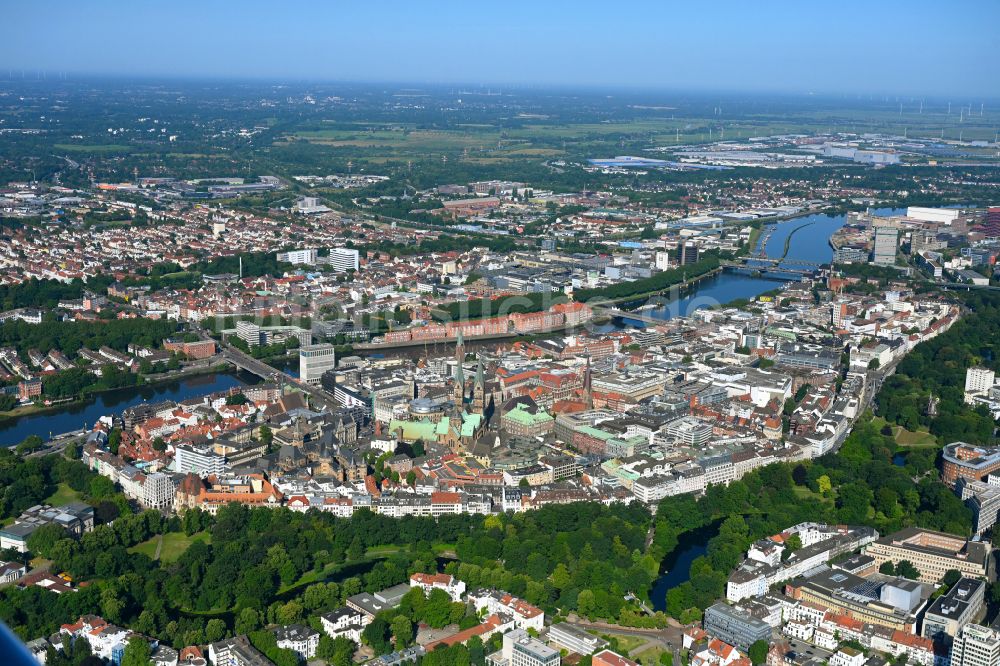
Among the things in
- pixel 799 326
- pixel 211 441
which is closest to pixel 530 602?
pixel 211 441

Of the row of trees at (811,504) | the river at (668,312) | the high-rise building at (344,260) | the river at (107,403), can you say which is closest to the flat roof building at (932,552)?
the row of trees at (811,504)

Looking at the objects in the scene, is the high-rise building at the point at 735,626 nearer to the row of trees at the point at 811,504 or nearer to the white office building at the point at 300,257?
the row of trees at the point at 811,504

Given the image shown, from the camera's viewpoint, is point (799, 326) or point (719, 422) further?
point (799, 326)

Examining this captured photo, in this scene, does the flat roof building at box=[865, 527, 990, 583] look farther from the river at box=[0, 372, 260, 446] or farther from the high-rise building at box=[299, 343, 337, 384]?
the river at box=[0, 372, 260, 446]

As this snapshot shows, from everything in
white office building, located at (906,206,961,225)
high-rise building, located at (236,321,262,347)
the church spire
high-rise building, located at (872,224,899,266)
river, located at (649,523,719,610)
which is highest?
white office building, located at (906,206,961,225)

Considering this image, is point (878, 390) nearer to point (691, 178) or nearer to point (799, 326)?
point (799, 326)

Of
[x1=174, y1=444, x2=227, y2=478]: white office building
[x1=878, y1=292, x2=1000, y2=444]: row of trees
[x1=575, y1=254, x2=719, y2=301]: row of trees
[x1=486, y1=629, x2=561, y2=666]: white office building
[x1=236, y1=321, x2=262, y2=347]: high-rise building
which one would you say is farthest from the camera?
[x1=575, y1=254, x2=719, y2=301]: row of trees

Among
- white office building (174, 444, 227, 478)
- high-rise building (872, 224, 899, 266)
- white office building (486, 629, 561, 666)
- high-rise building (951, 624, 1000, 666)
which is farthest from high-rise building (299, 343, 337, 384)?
high-rise building (872, 224, 899, 266)
